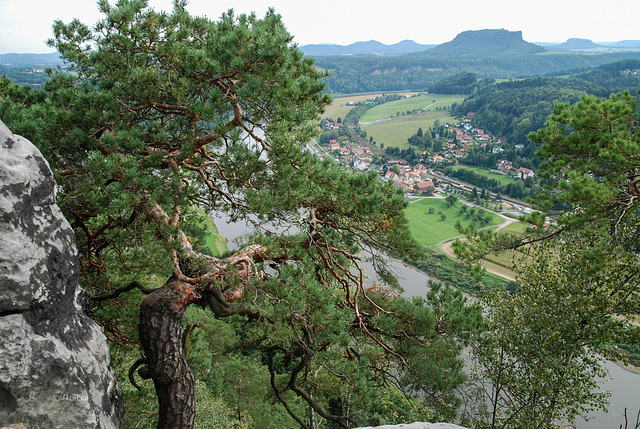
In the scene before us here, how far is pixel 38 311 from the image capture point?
2760mm

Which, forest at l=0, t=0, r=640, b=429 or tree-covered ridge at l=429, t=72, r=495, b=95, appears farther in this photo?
tree-covered ridge at l=429, t=72, r=495, b=95

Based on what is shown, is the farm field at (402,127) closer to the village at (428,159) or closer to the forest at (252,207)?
the village at (428,159)

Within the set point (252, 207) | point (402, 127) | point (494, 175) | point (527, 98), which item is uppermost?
point (252, 207)

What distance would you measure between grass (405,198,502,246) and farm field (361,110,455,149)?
29.2m

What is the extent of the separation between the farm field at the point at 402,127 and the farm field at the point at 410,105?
456 centimetres

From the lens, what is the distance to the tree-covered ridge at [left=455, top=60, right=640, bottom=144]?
68.2 metres

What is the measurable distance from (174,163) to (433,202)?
43817 millimetres

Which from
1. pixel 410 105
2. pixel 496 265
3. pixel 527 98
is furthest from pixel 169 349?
pixel 410 105

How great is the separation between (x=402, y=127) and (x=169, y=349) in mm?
87487

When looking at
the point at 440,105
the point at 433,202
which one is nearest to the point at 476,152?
the point at 433,202

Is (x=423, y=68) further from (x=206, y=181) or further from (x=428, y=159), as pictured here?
(x=206, y=181)

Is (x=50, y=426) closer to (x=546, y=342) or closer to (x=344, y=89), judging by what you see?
(x=546, y=342)

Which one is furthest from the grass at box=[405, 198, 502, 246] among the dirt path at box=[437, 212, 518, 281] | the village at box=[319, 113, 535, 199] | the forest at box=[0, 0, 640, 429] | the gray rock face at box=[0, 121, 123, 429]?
the gray rock face at box=[0, 121, 123, 429]

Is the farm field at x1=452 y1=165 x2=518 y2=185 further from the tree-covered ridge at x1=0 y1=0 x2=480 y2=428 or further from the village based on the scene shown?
the tree-covered ridge at x1=0 y1=0 x2=480 y2=428
